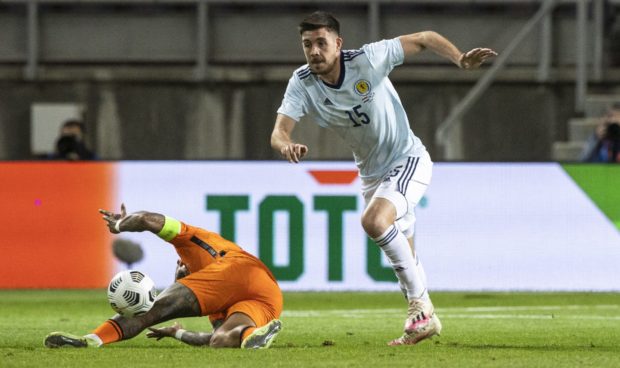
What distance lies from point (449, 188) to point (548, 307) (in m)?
2.15

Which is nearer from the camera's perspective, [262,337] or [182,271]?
[262,337]

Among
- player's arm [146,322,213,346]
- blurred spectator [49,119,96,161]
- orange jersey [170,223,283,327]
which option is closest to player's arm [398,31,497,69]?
orange jersey [170,223,283,327]

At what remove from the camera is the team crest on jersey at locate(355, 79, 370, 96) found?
890 centimetres

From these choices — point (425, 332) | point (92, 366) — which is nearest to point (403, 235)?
point (425, 332)

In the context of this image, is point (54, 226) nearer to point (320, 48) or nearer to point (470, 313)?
point (470, 313)

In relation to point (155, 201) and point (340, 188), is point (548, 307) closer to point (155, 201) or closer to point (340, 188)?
point (340, 188)

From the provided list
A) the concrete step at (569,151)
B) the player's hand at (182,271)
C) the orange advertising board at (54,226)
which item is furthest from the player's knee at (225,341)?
the concrete step at (569,151)

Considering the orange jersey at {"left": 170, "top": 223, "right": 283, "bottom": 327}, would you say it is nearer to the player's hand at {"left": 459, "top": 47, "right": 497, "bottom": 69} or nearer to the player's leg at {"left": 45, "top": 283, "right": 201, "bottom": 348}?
the player's leg at {"left": 45, "top": 283, "right": 201, "bottom": 348}

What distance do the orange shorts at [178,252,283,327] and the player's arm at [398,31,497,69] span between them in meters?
1.61

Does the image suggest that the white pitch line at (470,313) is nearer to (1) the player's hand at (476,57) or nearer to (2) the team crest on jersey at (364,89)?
(2) the team crest on jersey at (364,89)

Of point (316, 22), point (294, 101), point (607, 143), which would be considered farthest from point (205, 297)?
point (607, 143)

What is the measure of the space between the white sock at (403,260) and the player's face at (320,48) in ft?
3.38

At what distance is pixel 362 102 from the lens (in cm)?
891

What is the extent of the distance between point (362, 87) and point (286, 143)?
752 millimetres
